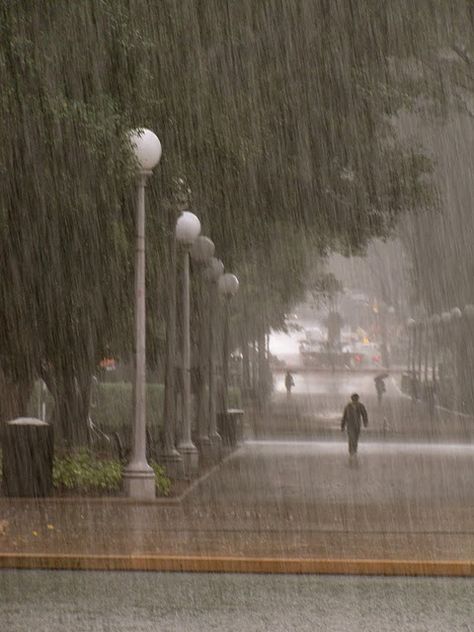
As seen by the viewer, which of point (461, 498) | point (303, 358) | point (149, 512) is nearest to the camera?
point (149, 512)

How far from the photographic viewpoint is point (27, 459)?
21.2 metres

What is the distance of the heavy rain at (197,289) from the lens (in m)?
13.2

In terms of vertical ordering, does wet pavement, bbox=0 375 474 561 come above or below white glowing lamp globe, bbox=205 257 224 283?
below

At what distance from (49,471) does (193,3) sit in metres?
8.85

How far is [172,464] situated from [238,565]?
12.7 metres

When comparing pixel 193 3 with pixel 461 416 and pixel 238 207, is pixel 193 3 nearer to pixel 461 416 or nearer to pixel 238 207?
pixel 238 207

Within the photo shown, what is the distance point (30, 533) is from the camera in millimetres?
16188

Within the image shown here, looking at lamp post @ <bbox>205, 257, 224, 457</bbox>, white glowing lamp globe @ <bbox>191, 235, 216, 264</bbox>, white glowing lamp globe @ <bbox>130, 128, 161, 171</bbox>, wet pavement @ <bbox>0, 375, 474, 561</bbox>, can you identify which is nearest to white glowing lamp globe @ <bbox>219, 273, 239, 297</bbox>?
lamp post @ <bbox>205, 257, 224, 457</bbox>

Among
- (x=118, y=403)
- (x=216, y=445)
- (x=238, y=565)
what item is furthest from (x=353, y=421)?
(x=238, y=565)

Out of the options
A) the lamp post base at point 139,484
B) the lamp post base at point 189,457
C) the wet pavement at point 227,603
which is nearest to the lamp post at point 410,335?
the lamp post base at point 189,457

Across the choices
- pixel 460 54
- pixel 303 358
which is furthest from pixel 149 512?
pixel 303 358

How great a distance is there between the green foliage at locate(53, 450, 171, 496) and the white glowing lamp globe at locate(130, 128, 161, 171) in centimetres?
467

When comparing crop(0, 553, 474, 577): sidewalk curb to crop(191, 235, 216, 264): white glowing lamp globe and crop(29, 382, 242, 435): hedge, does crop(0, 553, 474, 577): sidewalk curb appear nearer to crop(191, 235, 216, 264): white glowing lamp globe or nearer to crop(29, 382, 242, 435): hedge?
crop(191, 235, 216, 264): white glowing lamp globe

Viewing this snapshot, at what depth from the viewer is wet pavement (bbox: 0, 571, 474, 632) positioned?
10.6 meters
